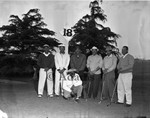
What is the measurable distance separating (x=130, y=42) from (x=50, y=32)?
257 cm

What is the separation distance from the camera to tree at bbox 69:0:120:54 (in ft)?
26.5

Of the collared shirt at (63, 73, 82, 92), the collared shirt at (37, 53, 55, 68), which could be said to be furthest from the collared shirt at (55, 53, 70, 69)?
the collared shirt at (63, 73, 82, 92)

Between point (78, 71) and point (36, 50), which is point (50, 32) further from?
point (78, 71)

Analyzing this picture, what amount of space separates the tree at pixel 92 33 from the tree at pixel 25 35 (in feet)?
2.80

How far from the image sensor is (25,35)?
874 centimetres

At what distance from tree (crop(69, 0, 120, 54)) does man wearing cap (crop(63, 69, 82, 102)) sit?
9.05 ft

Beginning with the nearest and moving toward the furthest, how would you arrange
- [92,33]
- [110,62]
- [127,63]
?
[127,63]
[110,62]
[92,33]

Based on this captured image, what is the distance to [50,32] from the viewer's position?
26.1ft

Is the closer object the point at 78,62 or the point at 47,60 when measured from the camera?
the point at 78,62

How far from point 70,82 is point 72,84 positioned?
6 cm

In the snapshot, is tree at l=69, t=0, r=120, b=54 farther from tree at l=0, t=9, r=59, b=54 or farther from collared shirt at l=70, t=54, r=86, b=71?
collared shirt at l=70, t=54, r=86, b=71

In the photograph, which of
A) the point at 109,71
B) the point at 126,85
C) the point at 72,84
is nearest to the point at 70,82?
the point at 72,84

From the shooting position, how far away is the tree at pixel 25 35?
8344 mm

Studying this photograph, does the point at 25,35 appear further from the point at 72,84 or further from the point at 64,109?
the point at 64,109
